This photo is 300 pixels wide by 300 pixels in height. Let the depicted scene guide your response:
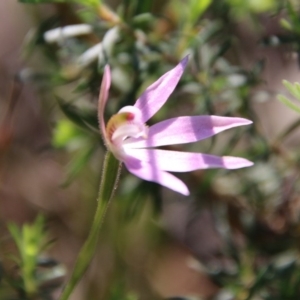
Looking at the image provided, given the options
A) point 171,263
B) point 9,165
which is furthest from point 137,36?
point 171,263

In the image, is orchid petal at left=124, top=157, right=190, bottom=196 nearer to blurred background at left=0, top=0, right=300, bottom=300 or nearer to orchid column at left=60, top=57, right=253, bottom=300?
orchid column at left=60, top=57, right=253, bottom=300

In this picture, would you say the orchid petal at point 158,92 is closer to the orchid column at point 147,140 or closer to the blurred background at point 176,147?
the orchid column at point 147,140

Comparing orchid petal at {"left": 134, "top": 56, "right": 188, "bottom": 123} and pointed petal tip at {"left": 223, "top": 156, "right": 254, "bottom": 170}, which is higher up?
orchid petal at {"left": 134, "top": 56, "right": 188, "bottom": 123}

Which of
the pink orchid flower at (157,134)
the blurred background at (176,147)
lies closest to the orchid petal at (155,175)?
the pink orchid flower at (157,134)

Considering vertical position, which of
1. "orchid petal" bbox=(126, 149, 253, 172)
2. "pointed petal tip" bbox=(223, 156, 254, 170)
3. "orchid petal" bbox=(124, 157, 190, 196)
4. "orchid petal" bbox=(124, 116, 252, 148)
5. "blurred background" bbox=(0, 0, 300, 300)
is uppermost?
"orchid petal" bbox=(124, 116, 252, 148)

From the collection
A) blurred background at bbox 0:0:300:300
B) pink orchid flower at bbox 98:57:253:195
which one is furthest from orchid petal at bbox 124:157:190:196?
blurred background at bbox 0:0:300:300

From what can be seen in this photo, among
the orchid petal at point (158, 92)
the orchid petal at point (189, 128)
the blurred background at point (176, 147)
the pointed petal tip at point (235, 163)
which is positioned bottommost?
the blurred background at point (176, 147)
